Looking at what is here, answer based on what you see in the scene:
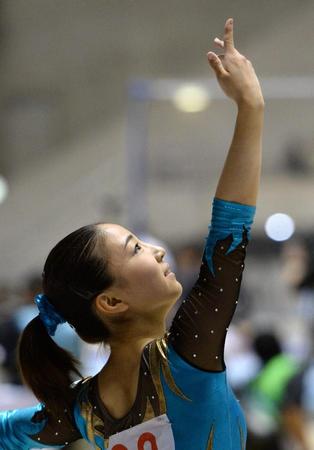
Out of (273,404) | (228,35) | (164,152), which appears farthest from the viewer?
(164,152)

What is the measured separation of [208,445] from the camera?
5.39 ft

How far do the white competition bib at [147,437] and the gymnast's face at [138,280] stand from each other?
195 mm

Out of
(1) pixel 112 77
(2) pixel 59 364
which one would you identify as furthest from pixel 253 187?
(1) pixel 112 77

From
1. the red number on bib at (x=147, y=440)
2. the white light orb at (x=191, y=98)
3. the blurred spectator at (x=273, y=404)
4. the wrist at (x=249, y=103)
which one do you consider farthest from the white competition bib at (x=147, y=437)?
the white light orb at (x=191, y=98)

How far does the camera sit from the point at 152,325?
1.73 meters

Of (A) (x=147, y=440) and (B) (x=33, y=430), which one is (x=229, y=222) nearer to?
(A) (x=147, y=440)

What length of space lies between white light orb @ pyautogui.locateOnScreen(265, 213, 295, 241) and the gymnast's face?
529 centimetres

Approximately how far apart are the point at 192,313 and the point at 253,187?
0.77 feet

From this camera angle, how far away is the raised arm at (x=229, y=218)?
5.16 feet

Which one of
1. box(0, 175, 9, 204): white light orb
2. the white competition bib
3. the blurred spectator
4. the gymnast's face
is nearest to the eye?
the gymnast's face

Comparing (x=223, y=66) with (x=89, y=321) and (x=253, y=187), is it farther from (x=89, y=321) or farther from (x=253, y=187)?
(x=89, y=321)

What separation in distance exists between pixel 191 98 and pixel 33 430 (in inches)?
215

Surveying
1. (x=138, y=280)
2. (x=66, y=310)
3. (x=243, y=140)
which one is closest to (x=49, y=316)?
(x=66, y=310)

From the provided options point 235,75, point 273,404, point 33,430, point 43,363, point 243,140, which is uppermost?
point 235,75
